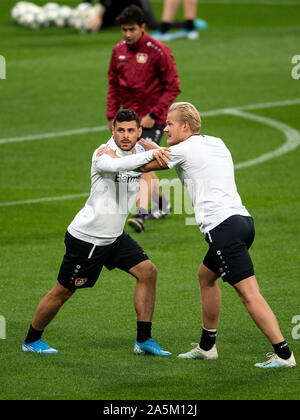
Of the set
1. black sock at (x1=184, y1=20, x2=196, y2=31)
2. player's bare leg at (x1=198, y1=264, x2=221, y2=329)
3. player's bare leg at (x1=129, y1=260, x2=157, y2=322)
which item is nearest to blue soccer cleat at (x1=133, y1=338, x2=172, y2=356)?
player's bare leg at (x1=129, y1=260, x2=157, y2=322)

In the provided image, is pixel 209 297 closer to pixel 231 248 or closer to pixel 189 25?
pixel 231 248

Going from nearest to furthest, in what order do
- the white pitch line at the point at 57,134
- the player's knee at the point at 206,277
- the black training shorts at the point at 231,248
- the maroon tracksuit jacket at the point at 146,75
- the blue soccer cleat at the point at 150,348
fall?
the black training shorts at the point at 231,248 < the player's knee at the point at 206,277 < the blue soccer cleat at the point at 150,348 < the maroon tracksuit jacket at the point at 146,75 < the white pitch line at the point at 57,134

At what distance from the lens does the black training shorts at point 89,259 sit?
301 inches

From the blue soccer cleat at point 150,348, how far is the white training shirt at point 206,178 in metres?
1.05

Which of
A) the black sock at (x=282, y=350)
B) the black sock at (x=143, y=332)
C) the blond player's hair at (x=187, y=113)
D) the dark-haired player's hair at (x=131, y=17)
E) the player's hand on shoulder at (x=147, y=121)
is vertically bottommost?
the player's hand on shoulder at (x=147, y=121)

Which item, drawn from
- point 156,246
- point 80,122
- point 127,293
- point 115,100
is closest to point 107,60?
point 80,122

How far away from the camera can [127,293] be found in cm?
937

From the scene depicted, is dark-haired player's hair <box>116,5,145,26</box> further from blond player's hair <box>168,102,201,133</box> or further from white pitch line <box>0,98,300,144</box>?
blond player's hair <box>168,102,201,133</box>

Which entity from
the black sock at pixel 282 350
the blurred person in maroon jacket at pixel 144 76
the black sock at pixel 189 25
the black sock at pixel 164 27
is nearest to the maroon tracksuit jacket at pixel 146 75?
the blurred person in maroon jacket at pixel 144 76

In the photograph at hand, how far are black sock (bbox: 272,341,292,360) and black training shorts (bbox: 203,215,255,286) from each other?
55cm

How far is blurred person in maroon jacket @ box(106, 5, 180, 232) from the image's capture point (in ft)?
39.1

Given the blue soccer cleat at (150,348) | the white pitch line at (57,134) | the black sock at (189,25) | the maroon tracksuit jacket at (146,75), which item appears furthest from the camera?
the black sock at (189,25)

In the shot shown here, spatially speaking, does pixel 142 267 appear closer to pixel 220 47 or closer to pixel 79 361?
pixel 79 361

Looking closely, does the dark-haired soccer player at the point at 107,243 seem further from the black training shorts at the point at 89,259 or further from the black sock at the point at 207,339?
the black sock at the point at 207,339
